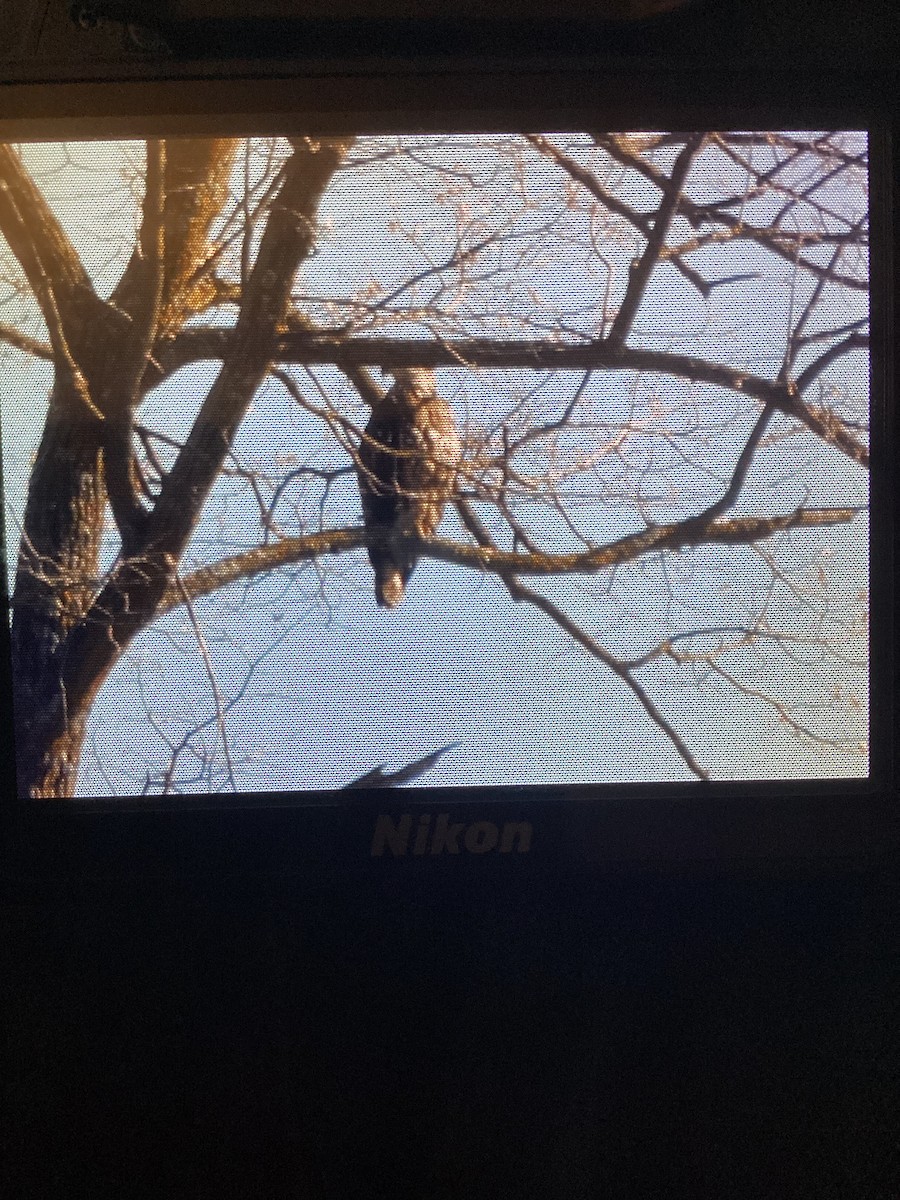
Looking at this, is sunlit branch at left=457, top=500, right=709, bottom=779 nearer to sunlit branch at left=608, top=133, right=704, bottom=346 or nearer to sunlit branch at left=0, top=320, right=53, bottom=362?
sunlit branch at left=608, top=133, right=704, bottom=346

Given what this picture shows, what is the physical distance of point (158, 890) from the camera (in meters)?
0.95

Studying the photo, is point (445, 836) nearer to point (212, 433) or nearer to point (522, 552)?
point (522, 552)

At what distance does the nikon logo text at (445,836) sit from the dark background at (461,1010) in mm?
26

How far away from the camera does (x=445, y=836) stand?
96 centimetres

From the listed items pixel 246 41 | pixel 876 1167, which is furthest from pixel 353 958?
pixel 246 41

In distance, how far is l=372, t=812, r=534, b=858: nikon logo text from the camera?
0.95 metres

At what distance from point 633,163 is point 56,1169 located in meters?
1.14

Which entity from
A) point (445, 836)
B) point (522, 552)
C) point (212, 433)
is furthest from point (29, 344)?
point (445, 836)

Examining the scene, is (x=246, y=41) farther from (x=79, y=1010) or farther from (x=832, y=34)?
(x=79, y=1010)

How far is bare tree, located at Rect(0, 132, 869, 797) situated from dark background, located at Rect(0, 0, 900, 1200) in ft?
0.36

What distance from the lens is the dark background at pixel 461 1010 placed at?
89 centimetres

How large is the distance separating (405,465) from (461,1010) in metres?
0.56

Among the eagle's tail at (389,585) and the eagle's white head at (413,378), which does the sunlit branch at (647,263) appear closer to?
the eagle's white head at (413,378)

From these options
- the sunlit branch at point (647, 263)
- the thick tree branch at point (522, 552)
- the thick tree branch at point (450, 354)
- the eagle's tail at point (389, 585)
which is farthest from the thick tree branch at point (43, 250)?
the sunlit branch at point (647, 263)
